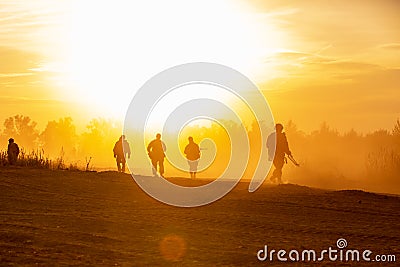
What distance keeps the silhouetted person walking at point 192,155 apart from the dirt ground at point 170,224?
753 cm

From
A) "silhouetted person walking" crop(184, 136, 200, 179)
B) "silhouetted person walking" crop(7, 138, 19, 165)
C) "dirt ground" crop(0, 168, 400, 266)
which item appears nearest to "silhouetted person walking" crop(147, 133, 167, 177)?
"silhouetted person walking" crop(184, 136, 200, 179)

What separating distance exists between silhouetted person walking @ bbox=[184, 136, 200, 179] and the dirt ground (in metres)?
7.53

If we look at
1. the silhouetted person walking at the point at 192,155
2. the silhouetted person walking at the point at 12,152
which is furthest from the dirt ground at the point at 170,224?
the silhouetted person walking at the point at 192,155

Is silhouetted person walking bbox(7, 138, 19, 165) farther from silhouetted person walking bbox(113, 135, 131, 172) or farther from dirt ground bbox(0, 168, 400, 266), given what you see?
silhouetted person walking bbox(113, 135, 131, 172)

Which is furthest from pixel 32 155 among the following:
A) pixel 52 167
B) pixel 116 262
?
pixel 116 262

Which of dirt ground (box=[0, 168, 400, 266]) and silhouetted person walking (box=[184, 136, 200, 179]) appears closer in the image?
dirt ground (box=[0, 168, 400, 266])

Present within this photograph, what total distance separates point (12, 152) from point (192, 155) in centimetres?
924

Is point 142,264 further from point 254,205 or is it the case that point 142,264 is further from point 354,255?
point 254,205

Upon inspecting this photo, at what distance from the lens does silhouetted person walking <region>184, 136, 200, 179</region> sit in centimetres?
3875

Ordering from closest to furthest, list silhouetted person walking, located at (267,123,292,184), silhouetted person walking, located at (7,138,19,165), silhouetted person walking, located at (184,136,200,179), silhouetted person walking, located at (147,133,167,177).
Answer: silhouetted person walking, located at (267,123,292,184), silhouetted person walking, located at (7,138,19,165), silhouetted person walking, located at (147,133,167,177), silhouetted person walking, located at (184,136,200,179)

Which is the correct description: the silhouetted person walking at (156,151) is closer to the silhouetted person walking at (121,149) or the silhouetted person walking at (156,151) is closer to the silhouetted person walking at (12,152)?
the silhouetted person walking at (121,149)

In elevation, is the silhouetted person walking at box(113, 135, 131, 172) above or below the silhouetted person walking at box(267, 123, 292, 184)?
above

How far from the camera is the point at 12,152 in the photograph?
1446 inches

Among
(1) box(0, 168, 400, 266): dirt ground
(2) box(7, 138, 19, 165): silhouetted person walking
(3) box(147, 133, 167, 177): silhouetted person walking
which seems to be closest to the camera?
(1) box(0, 168, 400, 266): dirt ground
